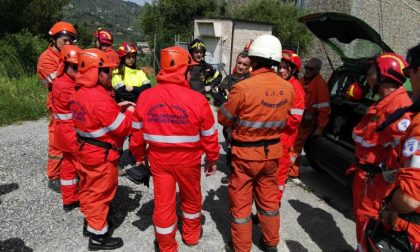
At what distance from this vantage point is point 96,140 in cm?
332

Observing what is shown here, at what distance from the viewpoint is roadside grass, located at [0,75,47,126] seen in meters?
8.16

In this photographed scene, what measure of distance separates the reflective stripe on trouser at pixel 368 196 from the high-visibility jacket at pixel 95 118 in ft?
7.32

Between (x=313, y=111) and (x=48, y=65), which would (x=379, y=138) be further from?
(x=48, y=65)

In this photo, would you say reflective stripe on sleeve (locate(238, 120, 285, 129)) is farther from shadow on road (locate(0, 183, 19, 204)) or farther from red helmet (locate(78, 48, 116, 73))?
shadow on road (locate(0, 183, 19, 204))

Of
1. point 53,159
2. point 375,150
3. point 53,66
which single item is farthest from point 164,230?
point 53,66

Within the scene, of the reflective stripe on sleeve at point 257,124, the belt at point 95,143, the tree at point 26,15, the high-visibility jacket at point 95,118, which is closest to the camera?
the reflective stripe on sleeve at point 257,124

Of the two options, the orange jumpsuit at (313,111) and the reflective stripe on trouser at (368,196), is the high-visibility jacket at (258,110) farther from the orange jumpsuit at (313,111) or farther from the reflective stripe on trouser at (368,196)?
the orange jumpsuit at (313,111)

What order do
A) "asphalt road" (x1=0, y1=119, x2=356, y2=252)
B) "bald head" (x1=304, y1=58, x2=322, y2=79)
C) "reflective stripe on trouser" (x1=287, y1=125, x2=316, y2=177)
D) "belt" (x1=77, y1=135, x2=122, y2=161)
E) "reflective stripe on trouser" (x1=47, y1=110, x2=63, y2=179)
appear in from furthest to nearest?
"reflective stripe on trouser" (x1=287, y1=125, x2=316, y2=177) → "bald head" (x1=304, y1=58, x2=322, y2=79) → "reflective stripe on trouser" (x1=47, y1=110, x2=63, y2=179) → "asphalt road" (x1=0, y1=119, x2=356, y2=252) → "belt" (x1=77, y1=135, x2=122, y2=161)

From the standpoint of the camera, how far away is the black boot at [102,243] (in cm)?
338

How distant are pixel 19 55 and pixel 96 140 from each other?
35.9 feet

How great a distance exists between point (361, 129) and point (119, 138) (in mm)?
2324

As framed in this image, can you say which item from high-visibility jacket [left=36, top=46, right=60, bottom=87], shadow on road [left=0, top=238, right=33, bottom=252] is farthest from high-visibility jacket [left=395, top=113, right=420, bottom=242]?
high-visibility jacket [left=36, top=46, right=60, bottom=87]

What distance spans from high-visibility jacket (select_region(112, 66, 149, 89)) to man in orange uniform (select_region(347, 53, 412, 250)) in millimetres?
3457

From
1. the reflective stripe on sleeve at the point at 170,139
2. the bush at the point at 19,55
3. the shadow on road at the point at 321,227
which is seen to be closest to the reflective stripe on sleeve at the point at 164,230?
the reflective stripe on sleeve at the point at 170,139
